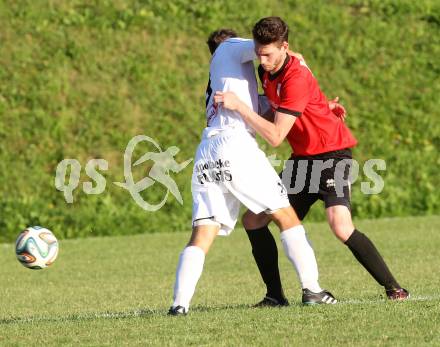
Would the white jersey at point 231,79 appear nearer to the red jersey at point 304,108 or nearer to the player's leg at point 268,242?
the red jersey at point 304,108

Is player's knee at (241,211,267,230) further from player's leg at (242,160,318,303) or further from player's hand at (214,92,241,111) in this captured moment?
player's hand at (214,92,241,111)

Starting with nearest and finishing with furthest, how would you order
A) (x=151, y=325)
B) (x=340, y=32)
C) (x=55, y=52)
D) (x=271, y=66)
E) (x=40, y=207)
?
(x=151, y=325) → (x=271, y=66) → (x=40, y=207) → (x=55, y=52) → (x=340, y=32)

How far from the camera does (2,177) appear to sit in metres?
18.4

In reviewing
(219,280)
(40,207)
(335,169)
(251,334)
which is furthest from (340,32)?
(251,334)

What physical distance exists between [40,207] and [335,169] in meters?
10.7

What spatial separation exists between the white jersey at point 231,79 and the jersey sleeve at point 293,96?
0.23 m

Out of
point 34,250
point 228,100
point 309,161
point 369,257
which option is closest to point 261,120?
point 228,100

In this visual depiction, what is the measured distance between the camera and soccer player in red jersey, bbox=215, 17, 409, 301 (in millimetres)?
7551

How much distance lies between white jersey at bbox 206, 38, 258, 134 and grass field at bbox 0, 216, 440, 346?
133 centimetres

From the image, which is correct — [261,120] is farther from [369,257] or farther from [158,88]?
[158,88]

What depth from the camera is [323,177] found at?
314 inches

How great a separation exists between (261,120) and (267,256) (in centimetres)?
125

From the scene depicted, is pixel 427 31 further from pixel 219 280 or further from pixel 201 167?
pixel 201 167

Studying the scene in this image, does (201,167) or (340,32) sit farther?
(340,32)
